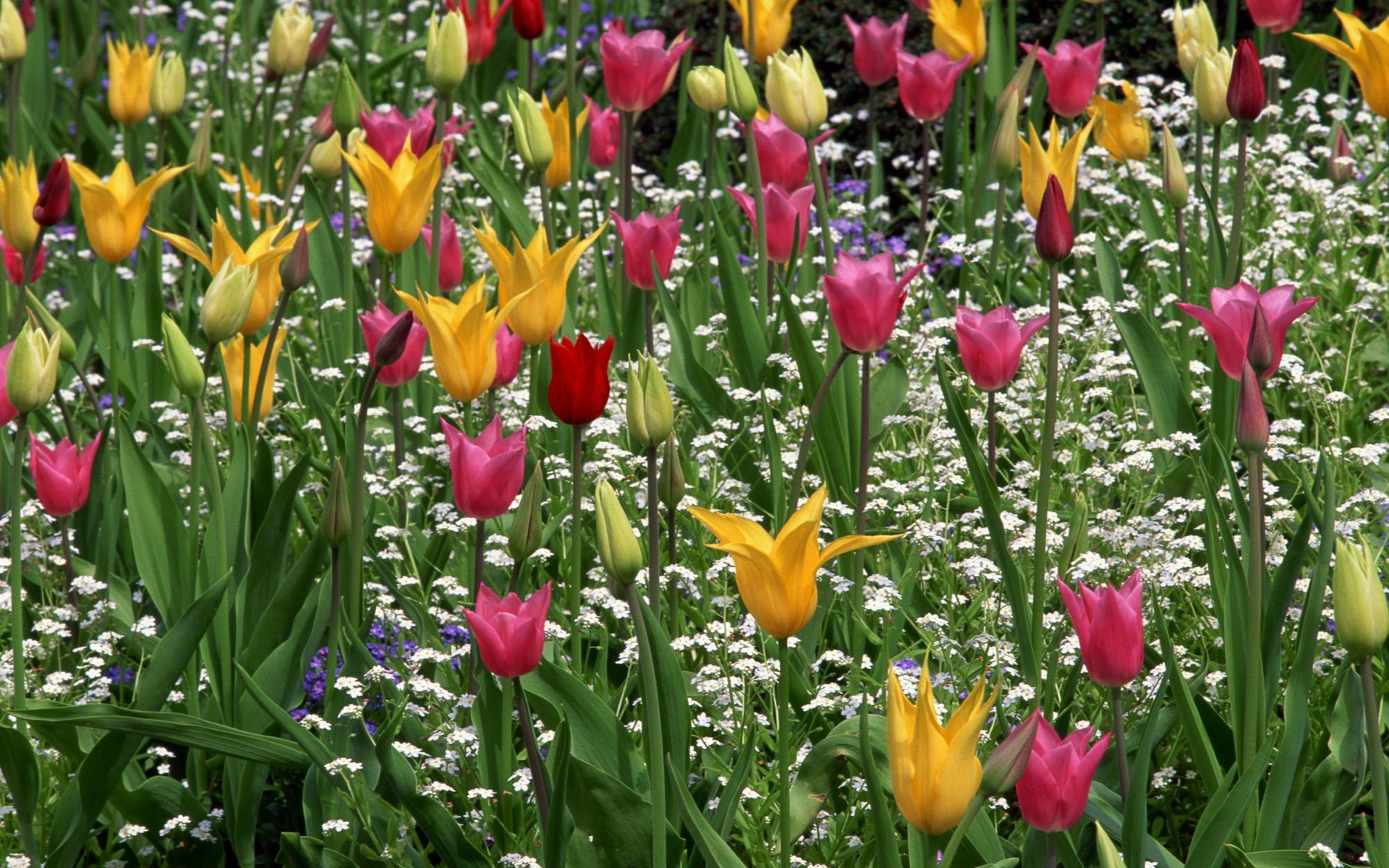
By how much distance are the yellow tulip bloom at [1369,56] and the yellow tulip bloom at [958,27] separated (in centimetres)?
64

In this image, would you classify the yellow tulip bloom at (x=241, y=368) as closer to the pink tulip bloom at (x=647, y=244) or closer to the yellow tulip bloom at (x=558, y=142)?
the pink tulip bloom at (x=647, y=244)

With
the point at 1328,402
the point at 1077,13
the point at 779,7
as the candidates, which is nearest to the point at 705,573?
the point at 1328,402

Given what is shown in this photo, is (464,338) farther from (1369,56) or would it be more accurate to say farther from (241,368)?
(1369,56)

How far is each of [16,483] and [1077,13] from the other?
3682 mm

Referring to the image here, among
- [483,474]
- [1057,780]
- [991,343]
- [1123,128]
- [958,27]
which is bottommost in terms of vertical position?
[1057,780]

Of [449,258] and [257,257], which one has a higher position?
[449,258]

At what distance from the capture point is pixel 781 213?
252cm

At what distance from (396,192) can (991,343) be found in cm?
94

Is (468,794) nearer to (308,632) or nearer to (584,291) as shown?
(308,632)

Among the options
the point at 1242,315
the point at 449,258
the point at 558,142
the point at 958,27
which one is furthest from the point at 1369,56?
the point at 449,258

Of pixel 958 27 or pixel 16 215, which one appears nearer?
pixel 16 215

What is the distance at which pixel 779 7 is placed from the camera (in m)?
2.85

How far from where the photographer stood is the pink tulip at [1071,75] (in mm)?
2906

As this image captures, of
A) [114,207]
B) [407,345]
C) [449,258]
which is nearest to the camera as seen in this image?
[407,345]
